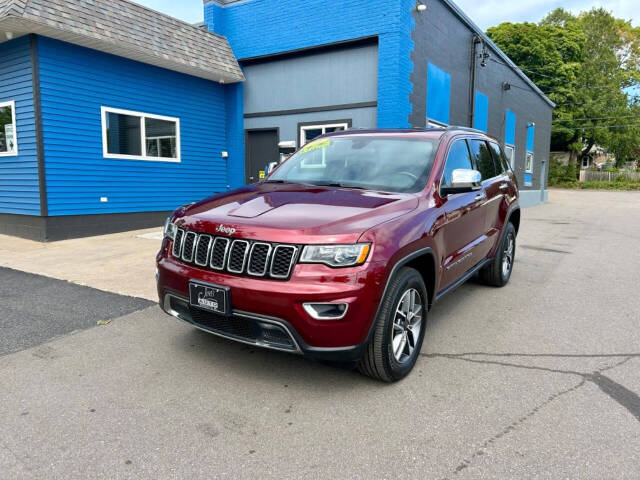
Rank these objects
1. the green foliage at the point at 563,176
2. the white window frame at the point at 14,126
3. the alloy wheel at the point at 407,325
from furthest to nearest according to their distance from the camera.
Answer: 1. the green foliage at the point at 563,176
2. the white window frame at the point at 14,126
3. the alloy wheel at the point at 407,325

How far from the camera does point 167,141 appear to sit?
11.6 metres

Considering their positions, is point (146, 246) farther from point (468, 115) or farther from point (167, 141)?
point (468, 115)

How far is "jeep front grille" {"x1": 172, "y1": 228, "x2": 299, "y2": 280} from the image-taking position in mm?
2863

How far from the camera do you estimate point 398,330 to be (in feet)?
10.8

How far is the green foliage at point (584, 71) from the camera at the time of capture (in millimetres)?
40094

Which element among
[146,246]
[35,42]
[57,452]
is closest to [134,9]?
[35,42]

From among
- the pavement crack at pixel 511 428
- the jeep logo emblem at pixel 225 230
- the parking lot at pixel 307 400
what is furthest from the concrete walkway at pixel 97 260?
the pavement crack at pixel 511 428

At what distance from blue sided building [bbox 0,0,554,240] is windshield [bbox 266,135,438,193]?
6.52 metres

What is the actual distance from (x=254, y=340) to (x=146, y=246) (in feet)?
20.1

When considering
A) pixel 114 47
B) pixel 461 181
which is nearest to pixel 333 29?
pixel 114 47

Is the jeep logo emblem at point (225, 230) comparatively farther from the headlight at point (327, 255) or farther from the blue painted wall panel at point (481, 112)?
the blue painted wall panel at point (481, 112)

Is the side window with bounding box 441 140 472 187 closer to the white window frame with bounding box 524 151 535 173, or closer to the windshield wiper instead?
the windshield wiper

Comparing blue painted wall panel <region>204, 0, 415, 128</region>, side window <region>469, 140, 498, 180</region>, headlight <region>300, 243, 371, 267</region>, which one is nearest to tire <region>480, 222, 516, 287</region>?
side window <region>469, 140, 498, 180</region>

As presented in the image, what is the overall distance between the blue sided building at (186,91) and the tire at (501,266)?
5.73m
